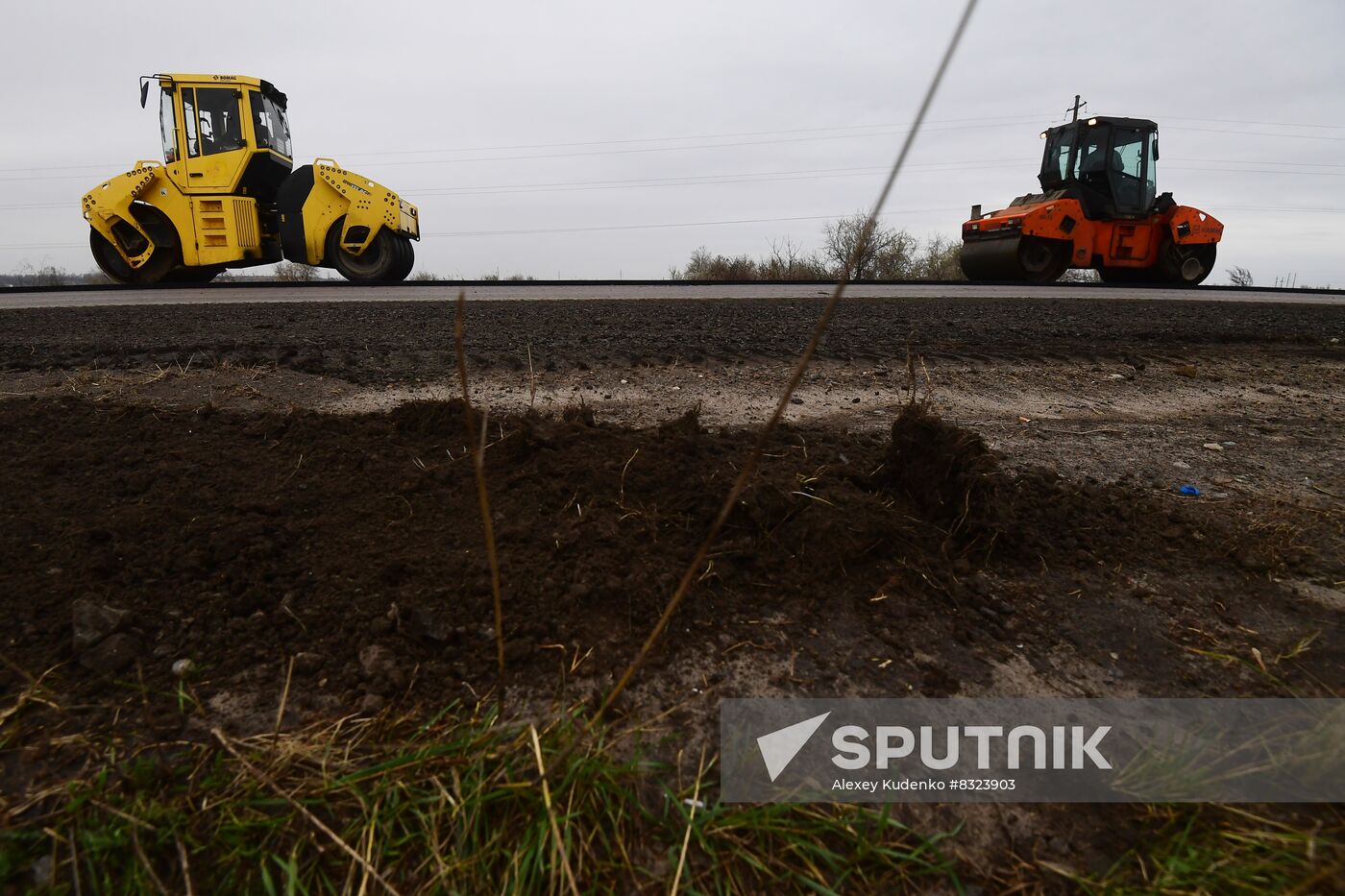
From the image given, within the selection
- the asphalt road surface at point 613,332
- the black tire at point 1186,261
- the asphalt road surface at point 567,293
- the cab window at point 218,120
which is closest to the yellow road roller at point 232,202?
the cab window at point 218,120

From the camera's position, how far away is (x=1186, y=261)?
571 inches

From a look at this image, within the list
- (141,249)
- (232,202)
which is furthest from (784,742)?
(141,249)

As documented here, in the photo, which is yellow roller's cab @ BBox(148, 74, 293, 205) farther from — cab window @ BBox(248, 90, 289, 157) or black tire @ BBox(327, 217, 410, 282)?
black tire @ BBox(327, 217, 410, 282)

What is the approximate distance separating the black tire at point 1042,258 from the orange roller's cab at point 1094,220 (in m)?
0.02

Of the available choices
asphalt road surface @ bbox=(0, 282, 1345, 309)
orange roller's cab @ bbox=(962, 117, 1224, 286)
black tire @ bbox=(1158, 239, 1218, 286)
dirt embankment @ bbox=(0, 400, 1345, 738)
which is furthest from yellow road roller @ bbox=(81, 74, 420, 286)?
black tire @ bbox=(1158, 239, 1218, 286)

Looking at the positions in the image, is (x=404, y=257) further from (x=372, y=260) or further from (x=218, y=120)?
(x=218, y=120)

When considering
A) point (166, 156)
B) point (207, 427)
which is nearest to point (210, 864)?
point (207, 427)

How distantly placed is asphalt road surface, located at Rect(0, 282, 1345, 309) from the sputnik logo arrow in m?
A: 7.49

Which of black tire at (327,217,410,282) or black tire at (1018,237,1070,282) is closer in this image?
black tire at (327,217,410,282)

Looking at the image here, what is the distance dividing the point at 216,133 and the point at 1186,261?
771 inches

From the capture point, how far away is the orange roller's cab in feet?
43.6

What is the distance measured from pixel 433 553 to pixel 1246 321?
26.9 feet

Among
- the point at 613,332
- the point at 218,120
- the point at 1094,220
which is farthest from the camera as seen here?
the point at 1094,220

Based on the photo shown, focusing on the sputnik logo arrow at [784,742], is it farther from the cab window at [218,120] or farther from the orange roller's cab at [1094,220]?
the orange roller's cab at [1094,220]
